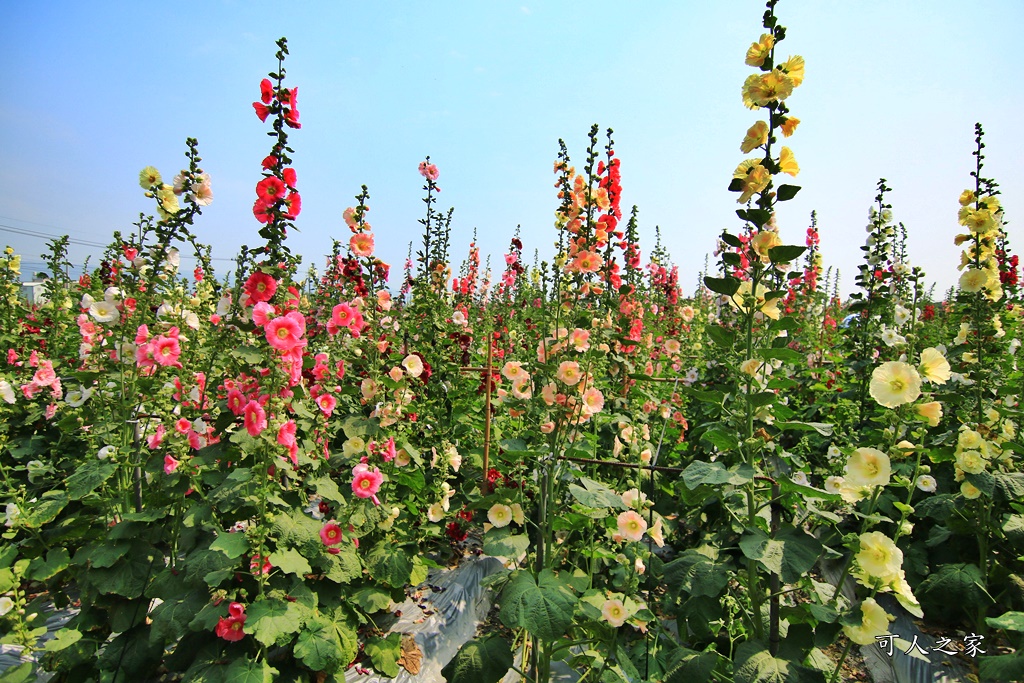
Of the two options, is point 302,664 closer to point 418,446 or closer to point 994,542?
point 418,446

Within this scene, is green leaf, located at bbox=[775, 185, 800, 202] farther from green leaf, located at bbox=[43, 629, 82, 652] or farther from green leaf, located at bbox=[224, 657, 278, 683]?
green leaf, located at bbox=[43, 629, 82, 652]

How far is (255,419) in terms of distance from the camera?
1.96 m

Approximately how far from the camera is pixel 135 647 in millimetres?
2293

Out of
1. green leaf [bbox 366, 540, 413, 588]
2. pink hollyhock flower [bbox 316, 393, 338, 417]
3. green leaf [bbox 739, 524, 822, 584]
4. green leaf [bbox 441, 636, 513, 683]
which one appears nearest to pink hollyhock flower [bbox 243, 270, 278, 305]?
pink hollyhock flower [bbox 316, 393, 338, 417]

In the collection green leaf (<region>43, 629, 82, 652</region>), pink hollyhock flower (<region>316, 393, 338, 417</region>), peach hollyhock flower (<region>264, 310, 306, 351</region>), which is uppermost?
peach hollyhock flower (<region>264, 310, 306, 351</region>)

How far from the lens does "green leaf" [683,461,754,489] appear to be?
5.49 ft

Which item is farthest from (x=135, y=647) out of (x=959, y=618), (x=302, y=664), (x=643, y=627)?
(x=959, y=618)

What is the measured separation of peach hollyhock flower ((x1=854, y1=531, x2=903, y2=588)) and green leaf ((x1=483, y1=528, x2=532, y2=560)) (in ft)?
2.71

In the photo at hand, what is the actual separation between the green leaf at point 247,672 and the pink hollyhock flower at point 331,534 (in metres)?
0.49

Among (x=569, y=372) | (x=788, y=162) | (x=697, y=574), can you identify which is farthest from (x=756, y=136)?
(x=697, y=574)

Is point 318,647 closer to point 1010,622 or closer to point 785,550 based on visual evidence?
point 785,550

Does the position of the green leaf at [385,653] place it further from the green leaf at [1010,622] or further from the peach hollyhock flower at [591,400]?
the green leaf at [1010,622]

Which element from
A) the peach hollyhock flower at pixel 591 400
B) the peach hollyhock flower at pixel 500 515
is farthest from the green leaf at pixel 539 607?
the peach hollyhock flower at pixel 591 400

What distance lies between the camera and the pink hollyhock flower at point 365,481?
2508 mm
